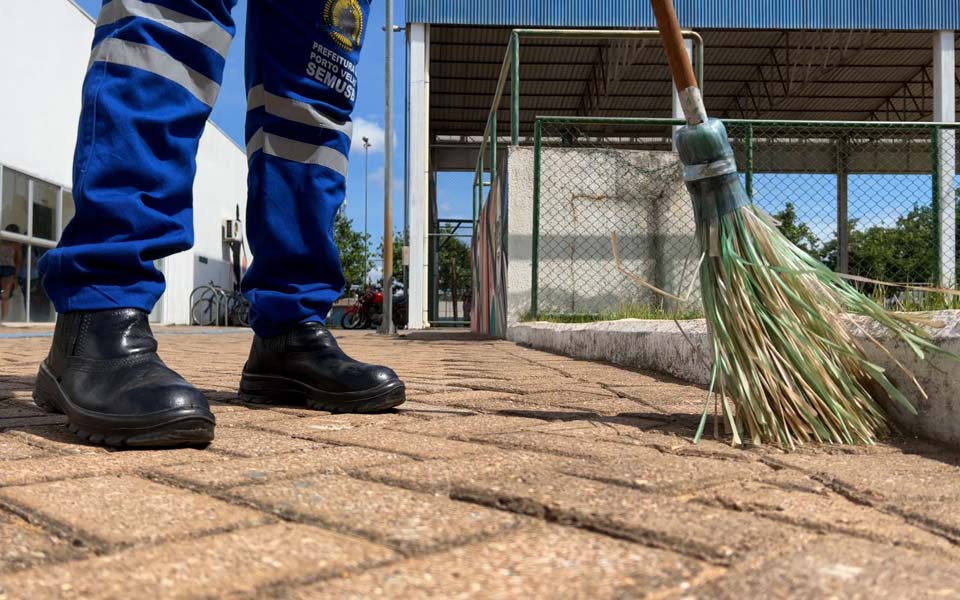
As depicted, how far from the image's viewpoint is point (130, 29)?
156 cm

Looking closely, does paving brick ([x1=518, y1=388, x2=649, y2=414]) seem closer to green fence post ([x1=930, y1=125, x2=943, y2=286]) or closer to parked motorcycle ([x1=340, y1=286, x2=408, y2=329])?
green fence post ([x1=930, y1=125, x2=943, y2=286])

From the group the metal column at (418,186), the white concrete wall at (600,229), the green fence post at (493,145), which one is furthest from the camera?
the metal column at (418,186)

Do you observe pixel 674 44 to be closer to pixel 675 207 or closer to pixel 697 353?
pixel 697 353

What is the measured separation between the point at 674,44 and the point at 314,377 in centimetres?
118

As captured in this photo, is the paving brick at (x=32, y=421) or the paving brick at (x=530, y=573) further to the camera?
the paving brick at (x=32, y=421)

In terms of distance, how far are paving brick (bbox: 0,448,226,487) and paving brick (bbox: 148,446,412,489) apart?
60 millimetres

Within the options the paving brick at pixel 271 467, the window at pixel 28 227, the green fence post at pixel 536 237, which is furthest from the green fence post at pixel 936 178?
the window at pixel 28 227

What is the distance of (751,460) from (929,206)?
5724mm

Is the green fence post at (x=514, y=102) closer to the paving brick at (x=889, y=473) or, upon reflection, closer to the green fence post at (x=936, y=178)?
the green fence post at (x=936, y=178)

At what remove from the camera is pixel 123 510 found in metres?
1.00

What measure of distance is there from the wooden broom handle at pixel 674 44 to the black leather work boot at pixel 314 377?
98 cm

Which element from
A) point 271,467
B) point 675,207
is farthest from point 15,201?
point 271,467

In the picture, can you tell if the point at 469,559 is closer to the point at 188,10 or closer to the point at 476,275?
the point at 188,10

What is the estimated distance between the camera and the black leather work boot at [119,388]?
1.41 meters
